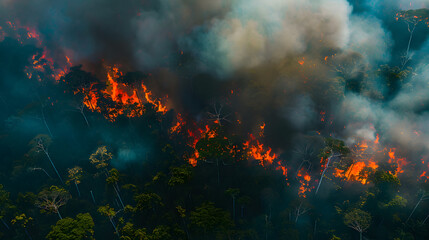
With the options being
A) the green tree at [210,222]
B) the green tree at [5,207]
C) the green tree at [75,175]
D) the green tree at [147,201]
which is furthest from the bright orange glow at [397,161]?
the green tree at [5,207]

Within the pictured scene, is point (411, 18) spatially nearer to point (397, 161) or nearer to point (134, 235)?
point (397, 161)

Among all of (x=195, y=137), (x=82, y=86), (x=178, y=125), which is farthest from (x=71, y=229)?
(x=82, y=86)

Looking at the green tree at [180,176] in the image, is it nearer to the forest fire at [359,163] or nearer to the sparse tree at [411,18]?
the forest fire at [359,163]

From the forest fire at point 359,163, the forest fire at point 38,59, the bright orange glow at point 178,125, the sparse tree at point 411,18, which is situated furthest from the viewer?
the forest fire at point 38,59

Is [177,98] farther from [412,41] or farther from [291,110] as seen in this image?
[412,41]

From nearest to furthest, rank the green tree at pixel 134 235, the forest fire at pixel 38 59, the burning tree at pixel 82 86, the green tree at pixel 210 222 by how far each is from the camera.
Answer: the green tree at pixel 134 235 < the green tree at pixel 210 222 < the burning tree at pixel 82 86 < the forest fire at pixel 38 59

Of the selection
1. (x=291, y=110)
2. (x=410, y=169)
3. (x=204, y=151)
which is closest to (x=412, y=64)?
(x=410, y=169)
